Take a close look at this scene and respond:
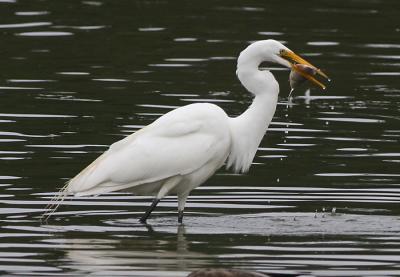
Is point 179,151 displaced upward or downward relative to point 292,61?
downward

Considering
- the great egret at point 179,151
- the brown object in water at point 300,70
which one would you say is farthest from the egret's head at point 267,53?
the brown object in water at point 300,70

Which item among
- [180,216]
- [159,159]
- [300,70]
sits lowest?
[180,216]

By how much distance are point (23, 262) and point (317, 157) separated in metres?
5.74

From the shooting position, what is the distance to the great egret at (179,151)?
14.5 m

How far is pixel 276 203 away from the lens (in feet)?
50.0

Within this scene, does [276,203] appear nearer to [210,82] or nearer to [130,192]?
[130,192]

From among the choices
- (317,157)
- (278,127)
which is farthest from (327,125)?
(317,157)

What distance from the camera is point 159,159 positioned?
14.5 meters

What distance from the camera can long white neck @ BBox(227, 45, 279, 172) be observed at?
14.8 metres

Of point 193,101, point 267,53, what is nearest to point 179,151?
point 267,53

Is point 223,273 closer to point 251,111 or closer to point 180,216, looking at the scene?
point 180,216

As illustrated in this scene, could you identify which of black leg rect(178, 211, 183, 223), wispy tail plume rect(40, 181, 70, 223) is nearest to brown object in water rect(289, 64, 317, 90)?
black leg rect(178, 211, 183, 223)

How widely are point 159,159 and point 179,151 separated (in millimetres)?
211

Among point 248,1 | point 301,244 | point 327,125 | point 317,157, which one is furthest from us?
point 248,1
